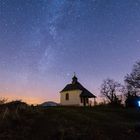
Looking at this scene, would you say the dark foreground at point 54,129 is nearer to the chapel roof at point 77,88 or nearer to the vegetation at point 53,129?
the vegetation at point 53,129

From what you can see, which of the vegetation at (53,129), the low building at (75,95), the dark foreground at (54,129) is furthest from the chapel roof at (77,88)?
the dark foreground at (54,129)

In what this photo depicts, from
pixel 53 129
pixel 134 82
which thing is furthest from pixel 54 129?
pixel 134 82

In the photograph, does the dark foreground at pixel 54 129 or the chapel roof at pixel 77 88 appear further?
the chapel roof at pixel 77 88

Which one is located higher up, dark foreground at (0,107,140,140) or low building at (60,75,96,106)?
low building at (60,75,96,106)

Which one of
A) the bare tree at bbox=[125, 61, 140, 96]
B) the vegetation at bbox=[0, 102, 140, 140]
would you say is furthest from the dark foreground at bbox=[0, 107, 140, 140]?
the bare tree at bbox=[125, 61, 140, 96]

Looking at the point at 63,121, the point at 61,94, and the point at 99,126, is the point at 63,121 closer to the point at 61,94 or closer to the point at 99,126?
the point at 99,126

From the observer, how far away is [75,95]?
75812 mm

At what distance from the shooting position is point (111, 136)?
21859mm

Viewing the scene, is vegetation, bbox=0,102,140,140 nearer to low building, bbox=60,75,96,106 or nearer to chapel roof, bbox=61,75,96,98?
low building, bbox=60,75,96,106

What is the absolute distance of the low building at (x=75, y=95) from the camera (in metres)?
75.6

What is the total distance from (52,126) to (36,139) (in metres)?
3.26

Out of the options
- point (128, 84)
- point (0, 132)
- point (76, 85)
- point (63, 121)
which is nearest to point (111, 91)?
point (76, 85)

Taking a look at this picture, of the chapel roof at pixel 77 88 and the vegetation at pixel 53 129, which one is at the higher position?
the chapel roof at pixel 77 88

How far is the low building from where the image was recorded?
75625 mm
